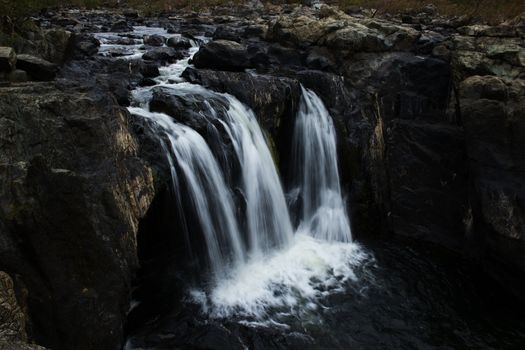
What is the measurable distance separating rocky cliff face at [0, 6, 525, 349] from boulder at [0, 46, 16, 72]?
0.74m

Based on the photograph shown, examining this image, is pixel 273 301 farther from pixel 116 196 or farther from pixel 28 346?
pixel 28 346

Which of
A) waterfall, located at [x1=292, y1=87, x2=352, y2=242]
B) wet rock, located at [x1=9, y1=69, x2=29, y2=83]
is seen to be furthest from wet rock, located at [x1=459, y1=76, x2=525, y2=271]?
wet rock, located at [x1=9, y1=69, x2=29, y2=83]

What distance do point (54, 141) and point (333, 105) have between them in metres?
9.71

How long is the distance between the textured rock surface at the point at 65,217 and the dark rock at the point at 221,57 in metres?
8.68

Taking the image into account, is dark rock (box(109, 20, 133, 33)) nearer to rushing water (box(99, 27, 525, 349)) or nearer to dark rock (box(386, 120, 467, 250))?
rushing water (box(99, 27, 525, 349))

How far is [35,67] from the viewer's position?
9.58 metres

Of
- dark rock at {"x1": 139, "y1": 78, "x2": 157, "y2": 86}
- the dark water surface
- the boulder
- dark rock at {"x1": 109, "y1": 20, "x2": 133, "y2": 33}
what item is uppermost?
dark rock at {"x1": 109, "y1": 20, "x2": 133, "y2": 33}

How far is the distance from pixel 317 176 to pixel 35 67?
8.31m

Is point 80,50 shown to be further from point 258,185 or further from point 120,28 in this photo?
point 120,28

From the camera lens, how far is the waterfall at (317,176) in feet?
41.1

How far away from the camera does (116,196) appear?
689cm

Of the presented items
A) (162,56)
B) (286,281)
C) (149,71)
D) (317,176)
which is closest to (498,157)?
(317,176)

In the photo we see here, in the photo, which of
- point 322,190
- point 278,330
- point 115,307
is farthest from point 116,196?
point 322,190

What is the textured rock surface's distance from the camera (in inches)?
236
